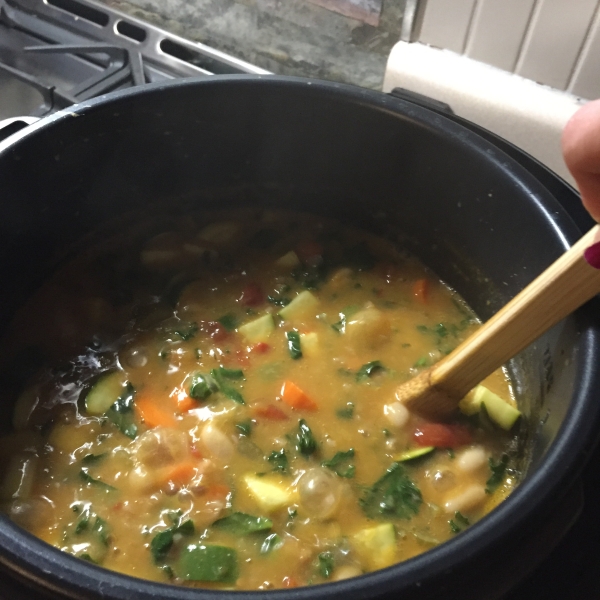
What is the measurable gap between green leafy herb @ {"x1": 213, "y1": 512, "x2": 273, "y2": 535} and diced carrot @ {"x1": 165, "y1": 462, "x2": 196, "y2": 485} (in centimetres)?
10

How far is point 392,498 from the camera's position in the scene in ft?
3.87

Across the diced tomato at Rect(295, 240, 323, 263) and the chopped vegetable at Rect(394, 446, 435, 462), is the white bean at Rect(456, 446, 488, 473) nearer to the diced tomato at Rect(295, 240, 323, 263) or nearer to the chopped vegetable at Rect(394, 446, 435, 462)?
the chopped vegetable at Rect(394, 446, 435, 462)

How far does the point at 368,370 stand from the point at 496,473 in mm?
322

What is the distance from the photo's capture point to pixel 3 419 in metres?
1.33

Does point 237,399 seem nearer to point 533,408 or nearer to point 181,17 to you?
point 533,408

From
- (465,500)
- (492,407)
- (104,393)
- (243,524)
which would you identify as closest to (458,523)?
(465,500)

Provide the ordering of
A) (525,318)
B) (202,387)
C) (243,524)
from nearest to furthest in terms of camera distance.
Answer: (525,318)
(243,524)
(202,387)

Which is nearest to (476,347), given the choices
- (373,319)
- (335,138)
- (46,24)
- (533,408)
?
(533,408)

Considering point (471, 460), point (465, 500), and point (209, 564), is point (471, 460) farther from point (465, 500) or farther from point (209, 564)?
point (209, 564)

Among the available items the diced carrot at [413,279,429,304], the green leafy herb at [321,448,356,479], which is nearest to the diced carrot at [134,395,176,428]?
the green leafy herb at [321,448,356,479]

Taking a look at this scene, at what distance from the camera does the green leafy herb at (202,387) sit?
4.35 ft

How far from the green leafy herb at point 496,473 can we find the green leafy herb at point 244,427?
46 centimetres

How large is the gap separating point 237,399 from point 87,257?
0.56 meters

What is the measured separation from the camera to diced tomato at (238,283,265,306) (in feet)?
5.04
